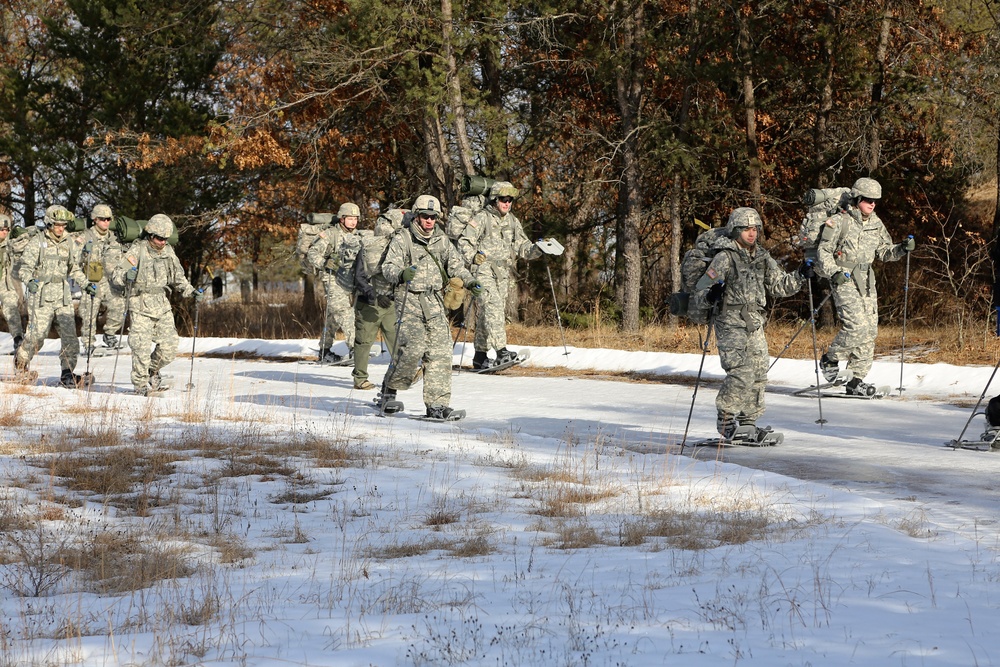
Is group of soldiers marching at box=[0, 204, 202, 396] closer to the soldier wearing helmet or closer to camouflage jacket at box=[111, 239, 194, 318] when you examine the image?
camouflage jacket at box=[111, 239, 194, 318]

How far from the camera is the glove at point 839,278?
48.2 feet

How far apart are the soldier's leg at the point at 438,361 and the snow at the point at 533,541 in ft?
1.51

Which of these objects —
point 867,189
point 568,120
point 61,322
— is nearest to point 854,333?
point 867,189

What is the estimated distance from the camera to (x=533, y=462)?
33.9 feet

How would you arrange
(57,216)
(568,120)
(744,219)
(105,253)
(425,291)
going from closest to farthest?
(744,219) → (425,291) → (57,216) → (105,253) → (568,120)

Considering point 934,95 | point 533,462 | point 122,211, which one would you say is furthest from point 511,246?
point 122,211

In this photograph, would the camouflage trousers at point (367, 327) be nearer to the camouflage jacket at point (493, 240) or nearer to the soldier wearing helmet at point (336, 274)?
the camouflage jacket at point (493, 240)

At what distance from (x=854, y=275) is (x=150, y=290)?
8904mm

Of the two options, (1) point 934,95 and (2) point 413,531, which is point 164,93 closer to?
(1) point 934,95

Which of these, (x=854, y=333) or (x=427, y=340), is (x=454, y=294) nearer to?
(x=427, y=340)

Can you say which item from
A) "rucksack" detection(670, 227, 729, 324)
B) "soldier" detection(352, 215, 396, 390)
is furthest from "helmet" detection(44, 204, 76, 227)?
"rucksack" detection(670, 227, 729, 324)

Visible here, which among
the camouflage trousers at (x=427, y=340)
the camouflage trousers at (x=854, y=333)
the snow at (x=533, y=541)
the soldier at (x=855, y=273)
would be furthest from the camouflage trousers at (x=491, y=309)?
the camouflage trousers at (x=854, y=333)

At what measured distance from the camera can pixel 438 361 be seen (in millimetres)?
12938

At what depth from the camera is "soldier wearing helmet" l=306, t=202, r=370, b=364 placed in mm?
19188
